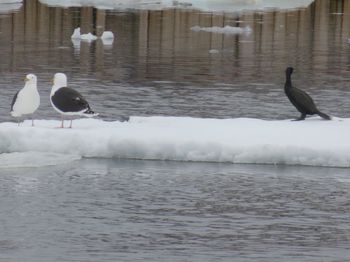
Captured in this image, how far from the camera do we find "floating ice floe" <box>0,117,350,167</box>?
13.2 m

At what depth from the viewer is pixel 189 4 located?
51.0 meters

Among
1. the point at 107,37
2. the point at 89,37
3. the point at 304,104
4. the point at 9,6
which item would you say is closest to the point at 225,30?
the point at 89,37

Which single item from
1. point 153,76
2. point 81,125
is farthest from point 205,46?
point 81,125

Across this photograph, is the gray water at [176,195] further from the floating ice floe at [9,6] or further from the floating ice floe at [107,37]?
the floating ice floe at [9,6]

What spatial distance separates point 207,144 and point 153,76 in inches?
406

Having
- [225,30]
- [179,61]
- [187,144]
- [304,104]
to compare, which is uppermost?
[225,30]

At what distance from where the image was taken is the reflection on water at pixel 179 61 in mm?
19234

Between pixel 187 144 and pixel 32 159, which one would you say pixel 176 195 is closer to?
pixel 187 144

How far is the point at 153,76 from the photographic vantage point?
23.5 meters

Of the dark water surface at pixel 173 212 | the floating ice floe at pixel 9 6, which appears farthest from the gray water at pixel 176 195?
the floating ice floe at pixel 9 6

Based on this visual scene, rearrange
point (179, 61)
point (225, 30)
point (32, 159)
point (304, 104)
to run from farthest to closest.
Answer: point (225, 30), point (179, 61), point (304, 104), point (32, 159)

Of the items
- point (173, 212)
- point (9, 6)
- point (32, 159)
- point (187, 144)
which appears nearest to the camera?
point (173, 212)

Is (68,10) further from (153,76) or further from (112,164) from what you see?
(112,164)

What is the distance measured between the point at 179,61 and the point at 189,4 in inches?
973
